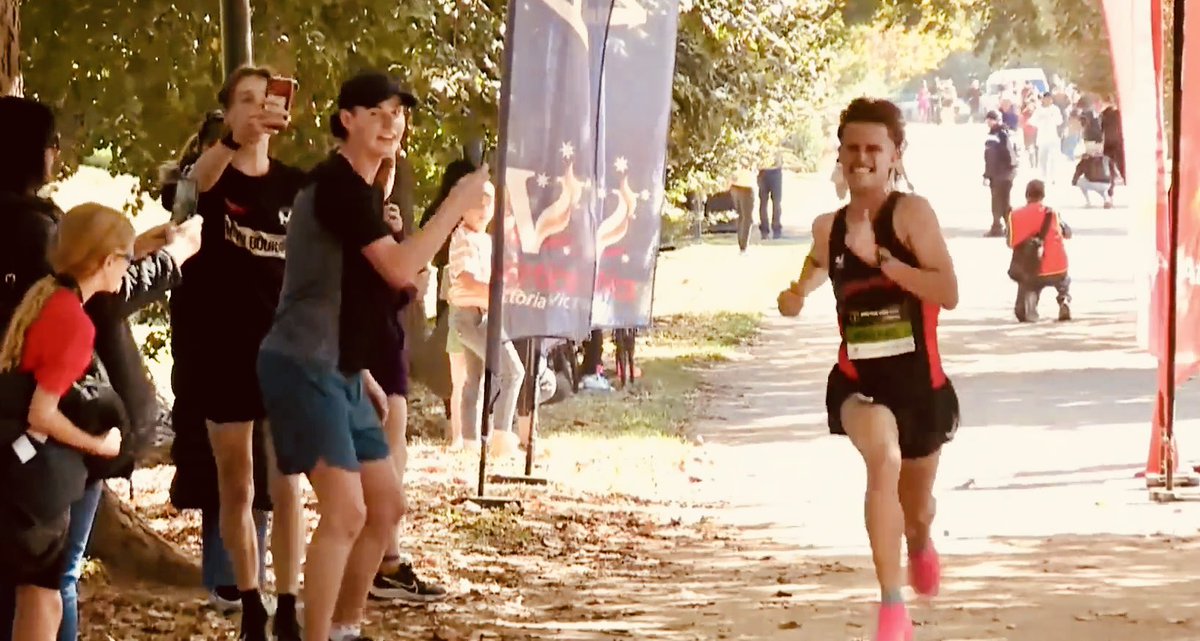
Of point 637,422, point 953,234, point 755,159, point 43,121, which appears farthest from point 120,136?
point 953,234

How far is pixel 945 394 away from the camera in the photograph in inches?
293

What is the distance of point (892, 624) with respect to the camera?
22.4 ft

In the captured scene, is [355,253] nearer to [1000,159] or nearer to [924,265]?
[924,265]

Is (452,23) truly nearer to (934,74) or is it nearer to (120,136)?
(120,136)

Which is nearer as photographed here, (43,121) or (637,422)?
(43,121)

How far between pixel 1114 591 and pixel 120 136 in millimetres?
7824

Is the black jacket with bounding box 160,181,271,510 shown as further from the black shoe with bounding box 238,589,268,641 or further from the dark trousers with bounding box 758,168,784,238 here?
the dark trousers with bounding box 758,168,784,238

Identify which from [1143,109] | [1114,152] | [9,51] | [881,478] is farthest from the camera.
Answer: [1114,152]

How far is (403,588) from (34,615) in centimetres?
270

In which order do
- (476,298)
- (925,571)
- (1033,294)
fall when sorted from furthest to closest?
(1033,294) < (476,298) < (925,571)

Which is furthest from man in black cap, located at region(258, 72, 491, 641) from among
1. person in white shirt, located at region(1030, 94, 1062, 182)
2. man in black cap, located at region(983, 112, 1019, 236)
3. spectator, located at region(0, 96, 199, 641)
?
person in white shirt, located at region(1030, 94, 1062, 182)

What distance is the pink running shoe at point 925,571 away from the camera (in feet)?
25.7

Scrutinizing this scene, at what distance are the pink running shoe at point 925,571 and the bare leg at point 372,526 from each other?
2.12 m

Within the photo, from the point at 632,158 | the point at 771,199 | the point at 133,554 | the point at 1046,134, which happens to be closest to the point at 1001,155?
the point at 771,199
